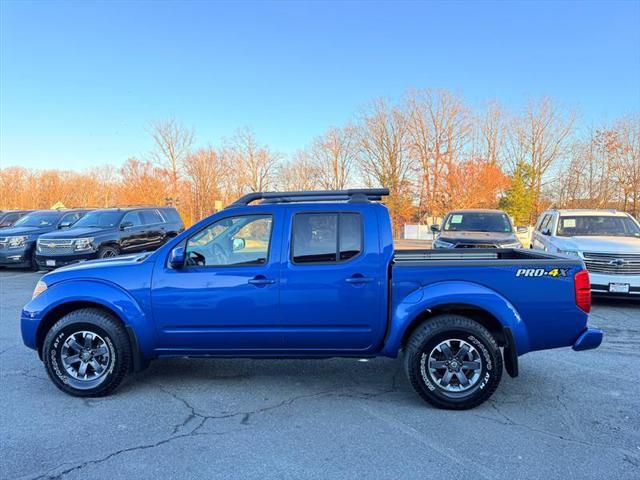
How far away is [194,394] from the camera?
413 centimetres

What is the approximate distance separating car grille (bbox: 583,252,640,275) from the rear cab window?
5.90m

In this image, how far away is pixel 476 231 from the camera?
11930 millimetres

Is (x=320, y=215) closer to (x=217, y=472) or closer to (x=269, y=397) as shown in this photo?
(x=269, y=397)

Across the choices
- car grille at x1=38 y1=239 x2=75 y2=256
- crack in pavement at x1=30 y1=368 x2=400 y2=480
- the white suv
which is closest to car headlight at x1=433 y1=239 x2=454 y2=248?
the white suv

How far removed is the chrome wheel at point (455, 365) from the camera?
3.80m

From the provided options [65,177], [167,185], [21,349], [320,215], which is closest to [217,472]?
[320,215]

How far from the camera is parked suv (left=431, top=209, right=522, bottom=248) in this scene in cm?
1053

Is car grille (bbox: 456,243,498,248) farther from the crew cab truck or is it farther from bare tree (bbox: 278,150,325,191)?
bare tree (bbox: 278,150,325,191)

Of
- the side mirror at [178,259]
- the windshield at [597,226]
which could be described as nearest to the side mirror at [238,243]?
the side mirror at [178,259]

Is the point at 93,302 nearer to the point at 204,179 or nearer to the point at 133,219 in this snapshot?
the point at 133,219

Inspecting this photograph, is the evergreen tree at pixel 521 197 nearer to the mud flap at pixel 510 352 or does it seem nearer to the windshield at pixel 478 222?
the windshield at pixel 478 222

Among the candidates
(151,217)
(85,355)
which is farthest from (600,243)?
(151,217)

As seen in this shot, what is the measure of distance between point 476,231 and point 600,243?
13.2 ft

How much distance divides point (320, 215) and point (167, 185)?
34028 mm
